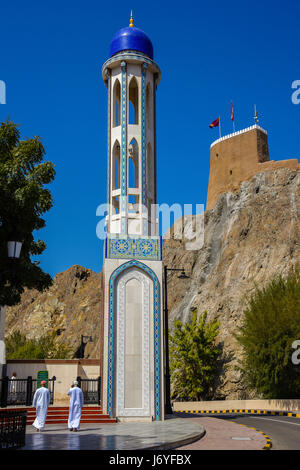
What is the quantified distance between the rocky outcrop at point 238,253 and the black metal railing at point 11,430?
1043 inches

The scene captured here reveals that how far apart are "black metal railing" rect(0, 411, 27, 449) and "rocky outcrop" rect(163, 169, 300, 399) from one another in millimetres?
26494

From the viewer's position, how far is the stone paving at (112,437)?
9031 mm

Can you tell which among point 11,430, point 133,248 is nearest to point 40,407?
point 11,430

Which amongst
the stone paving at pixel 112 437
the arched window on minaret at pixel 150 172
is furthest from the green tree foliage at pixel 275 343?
the stone paving at pixel 112 437

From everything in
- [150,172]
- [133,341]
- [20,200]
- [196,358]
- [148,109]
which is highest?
[148,109]

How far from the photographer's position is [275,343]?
23.4 metres

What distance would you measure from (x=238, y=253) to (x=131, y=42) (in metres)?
33.2

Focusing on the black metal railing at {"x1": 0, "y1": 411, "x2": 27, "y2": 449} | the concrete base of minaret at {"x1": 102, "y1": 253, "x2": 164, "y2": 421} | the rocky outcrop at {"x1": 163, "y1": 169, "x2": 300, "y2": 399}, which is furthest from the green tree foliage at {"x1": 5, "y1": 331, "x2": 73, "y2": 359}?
the black metal railing at {"x1": 0, "y1": 411, "x2": 27, "y2": 449}

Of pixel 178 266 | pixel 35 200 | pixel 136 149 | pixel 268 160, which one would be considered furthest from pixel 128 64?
pixel 178 266

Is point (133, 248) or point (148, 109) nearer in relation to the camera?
point (133, 248)

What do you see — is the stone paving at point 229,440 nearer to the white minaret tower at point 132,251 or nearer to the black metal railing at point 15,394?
the white minaret tower at point 132,251

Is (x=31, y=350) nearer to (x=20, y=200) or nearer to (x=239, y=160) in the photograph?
(x=239, y=160)

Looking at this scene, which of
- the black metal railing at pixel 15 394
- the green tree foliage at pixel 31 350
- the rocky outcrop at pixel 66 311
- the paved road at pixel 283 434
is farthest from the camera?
the rocky outcrop at pixel 66 311

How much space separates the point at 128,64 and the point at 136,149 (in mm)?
3144
